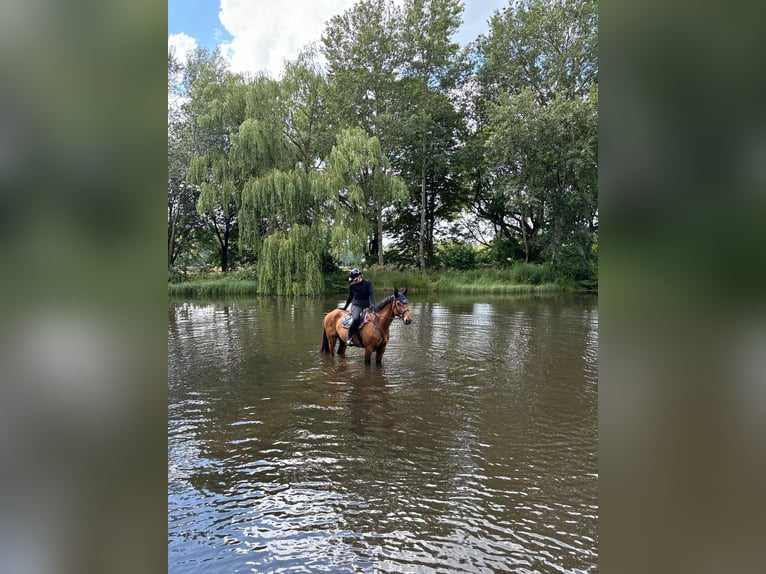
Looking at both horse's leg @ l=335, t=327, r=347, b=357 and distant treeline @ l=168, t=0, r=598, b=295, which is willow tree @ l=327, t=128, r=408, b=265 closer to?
distant treeline @ l=168, t=0, r=598, b=295

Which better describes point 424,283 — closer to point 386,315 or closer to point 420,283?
point 420,283

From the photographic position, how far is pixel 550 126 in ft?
80.9

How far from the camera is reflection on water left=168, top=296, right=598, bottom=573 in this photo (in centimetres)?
329

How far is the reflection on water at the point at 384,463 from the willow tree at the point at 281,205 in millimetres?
12825

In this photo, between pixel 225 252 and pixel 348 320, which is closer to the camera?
pixel 348 320

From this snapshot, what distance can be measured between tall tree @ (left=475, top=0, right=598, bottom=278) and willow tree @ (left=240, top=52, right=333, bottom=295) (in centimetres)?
1089

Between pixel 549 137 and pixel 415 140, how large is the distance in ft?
30.8

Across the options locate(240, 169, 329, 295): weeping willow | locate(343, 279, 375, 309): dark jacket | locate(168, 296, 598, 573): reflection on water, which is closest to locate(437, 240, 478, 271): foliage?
locate(240, 169, 329, 295): weeping willow
